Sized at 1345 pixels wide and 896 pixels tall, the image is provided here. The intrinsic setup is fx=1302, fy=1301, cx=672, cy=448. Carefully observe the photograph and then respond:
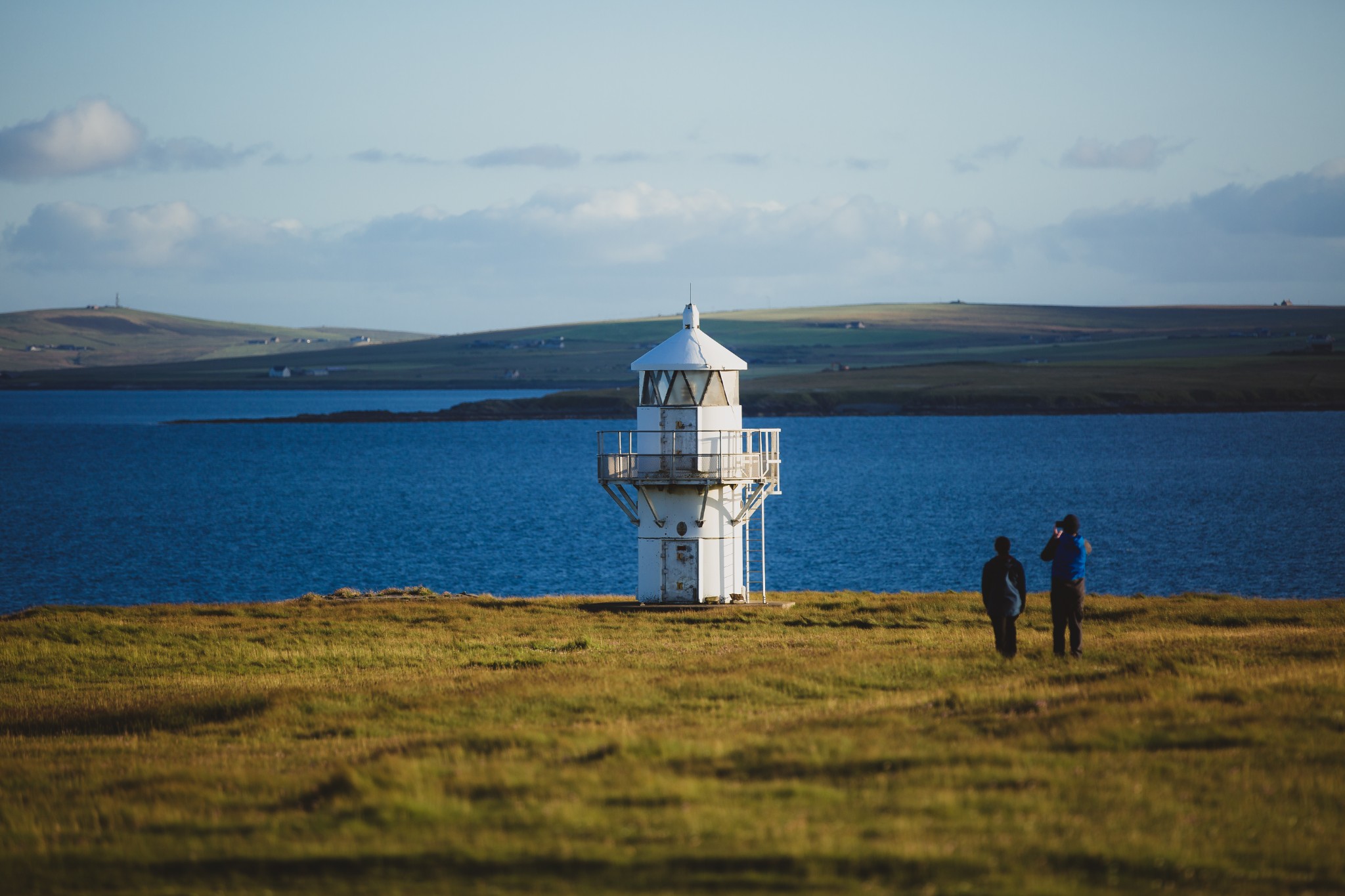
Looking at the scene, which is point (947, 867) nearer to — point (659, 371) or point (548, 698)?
point (548, 698)

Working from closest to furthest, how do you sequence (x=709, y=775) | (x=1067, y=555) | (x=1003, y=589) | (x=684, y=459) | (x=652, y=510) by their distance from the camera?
(x=709, y=775) → (x=1067, y=555) → (x=1003, y=589) → (x=684, y=459) → (x=652, y=510)

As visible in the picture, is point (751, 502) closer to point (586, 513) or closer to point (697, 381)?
point (697, 381)

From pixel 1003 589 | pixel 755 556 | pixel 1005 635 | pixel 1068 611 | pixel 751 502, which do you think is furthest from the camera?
pixel 755 556

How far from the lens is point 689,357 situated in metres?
33.8

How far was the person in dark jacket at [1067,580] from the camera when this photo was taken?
18.4 m

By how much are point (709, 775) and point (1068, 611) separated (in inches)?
357

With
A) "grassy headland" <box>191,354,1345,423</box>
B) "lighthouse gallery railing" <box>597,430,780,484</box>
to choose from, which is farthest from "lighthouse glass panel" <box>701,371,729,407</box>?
"grassy headland" <box>191,354,1345,423</box>

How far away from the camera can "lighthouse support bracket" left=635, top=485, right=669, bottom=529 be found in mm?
33719

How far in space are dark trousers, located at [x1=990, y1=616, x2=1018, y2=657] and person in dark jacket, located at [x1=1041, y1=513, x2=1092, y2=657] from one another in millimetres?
622

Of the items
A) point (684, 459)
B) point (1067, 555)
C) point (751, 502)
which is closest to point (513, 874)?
point (1067, 555)

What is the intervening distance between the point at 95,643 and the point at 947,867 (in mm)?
23635

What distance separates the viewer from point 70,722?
18.5 meters

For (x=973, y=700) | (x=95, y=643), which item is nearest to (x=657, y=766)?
(x=973, y=700)

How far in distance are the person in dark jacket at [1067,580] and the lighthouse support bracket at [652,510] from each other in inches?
607
